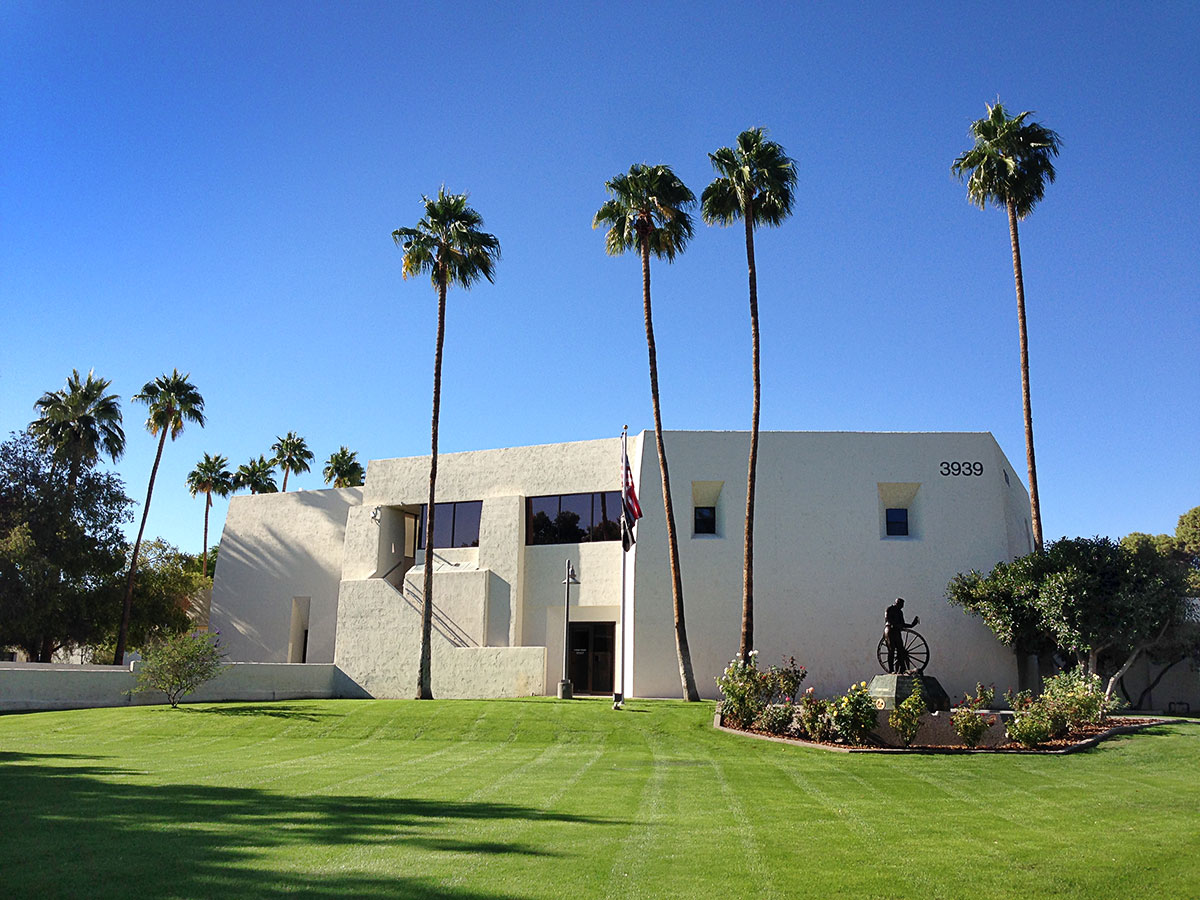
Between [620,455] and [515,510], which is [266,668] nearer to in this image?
[515,510]

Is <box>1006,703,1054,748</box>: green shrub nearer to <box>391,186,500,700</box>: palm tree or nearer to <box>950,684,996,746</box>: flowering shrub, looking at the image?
<box>950,684,996,746</box>: flowering shrub

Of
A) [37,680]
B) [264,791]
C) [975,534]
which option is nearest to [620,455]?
[975,534]

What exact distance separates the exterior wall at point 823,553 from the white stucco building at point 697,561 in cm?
4

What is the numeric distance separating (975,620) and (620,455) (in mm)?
12308

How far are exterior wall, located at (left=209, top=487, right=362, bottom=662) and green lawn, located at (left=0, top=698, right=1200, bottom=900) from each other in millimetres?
19277

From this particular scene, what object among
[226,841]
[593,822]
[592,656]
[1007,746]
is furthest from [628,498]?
[226,841]

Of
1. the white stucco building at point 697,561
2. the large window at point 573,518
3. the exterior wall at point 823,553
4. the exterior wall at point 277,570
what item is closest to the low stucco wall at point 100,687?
the white stucco building at point 697,561

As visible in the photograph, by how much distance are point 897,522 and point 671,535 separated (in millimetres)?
8229

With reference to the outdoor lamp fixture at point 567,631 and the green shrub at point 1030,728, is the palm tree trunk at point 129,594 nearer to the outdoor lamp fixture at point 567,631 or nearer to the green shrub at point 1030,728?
the outdoor lamp fixture at point 567,631

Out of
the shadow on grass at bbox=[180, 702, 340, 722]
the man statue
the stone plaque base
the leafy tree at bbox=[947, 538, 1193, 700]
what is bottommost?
the shadow on grass at bbox=[180, 702, 340, 722]

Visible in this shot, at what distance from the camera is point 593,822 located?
8609mm

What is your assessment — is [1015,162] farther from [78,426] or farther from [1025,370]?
[78,426]

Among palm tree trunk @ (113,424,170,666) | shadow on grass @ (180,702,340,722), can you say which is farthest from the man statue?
palm tree trunk @ (113,424,170,666)

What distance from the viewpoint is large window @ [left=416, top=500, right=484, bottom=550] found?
32406 mm
